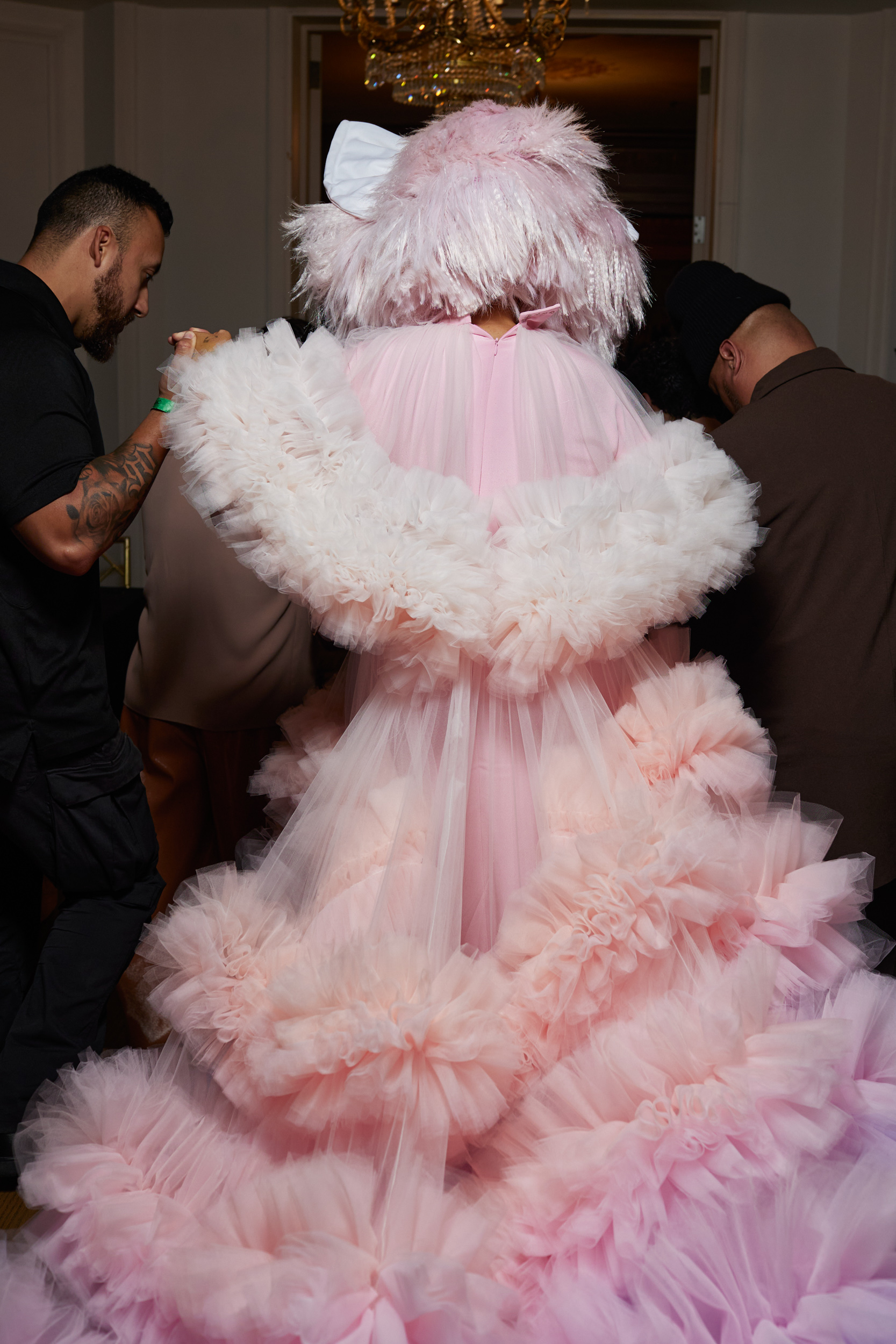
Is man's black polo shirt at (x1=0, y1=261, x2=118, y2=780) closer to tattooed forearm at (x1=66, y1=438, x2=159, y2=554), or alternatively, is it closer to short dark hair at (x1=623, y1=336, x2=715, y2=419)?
tattooed forearm at (x1=66, y1=438, x2=159, y2=554)

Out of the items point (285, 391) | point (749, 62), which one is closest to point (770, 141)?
point (749, 62)

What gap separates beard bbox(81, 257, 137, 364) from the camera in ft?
6.30

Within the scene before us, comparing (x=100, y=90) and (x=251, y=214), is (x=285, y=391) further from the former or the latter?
(x=100, y=90)

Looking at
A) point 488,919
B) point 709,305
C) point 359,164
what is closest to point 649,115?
point 709,305

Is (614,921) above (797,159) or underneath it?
underneath

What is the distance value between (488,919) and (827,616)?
3.17ft

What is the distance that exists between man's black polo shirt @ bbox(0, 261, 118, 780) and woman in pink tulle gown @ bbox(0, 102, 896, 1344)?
0.34 meters

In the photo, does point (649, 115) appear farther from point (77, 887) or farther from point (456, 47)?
point (77, 887)

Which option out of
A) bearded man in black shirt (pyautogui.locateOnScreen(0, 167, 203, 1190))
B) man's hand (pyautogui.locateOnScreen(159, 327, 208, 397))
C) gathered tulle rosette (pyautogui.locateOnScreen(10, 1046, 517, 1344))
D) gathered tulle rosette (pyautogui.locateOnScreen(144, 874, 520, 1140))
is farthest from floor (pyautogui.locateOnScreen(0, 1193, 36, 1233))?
man's hand (pyautogui.locateOnScreen(159, 327, 208, 397))

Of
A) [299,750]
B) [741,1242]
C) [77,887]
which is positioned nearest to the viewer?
[741,1242]

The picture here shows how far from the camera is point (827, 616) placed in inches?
76.4

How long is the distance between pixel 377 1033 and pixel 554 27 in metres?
3.95

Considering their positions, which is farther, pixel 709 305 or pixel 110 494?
pixel 709 305

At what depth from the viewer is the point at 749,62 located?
4.69m
